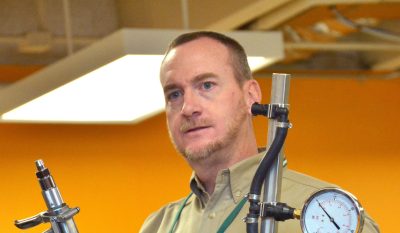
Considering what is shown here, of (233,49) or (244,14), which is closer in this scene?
(233,49)

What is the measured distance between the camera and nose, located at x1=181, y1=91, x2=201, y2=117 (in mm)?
2361

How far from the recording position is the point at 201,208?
2471mm

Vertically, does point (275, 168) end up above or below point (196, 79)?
below

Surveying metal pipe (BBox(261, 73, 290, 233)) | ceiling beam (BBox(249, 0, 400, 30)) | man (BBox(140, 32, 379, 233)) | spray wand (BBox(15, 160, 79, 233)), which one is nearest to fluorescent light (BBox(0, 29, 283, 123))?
man (BBox(140, 32, 379, 233))

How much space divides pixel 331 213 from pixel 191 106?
1.79 ft

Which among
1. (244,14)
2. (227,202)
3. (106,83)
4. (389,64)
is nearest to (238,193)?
(227,202)

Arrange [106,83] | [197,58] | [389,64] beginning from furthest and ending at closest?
[389,64], [106,83], [197,58]

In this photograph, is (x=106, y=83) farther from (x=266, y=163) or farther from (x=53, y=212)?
(x=266, y=163)

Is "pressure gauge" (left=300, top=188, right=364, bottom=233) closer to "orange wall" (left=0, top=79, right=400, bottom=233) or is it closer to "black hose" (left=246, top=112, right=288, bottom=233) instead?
"black hose" (left=246, top=112, right=288, bottom=233)

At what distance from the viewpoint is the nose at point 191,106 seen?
2.36 metres

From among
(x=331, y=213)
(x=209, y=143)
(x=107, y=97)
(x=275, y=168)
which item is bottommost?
(x=331, y=213)

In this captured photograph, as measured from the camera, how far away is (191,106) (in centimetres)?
236

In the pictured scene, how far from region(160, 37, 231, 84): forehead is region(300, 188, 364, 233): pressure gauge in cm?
60

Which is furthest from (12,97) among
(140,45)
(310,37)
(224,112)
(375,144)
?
(375,144)
